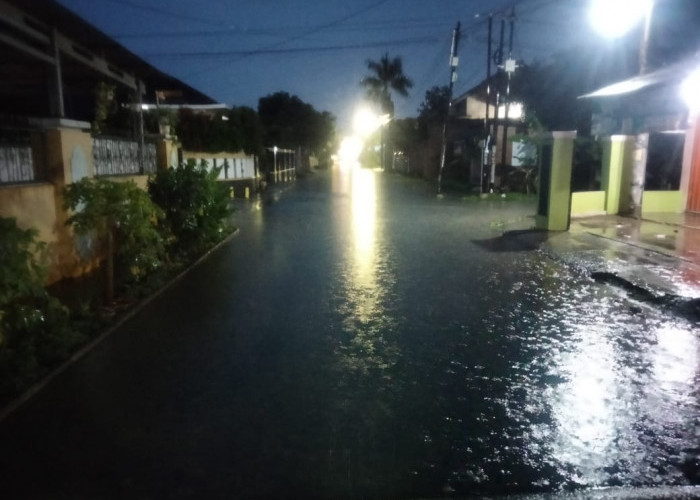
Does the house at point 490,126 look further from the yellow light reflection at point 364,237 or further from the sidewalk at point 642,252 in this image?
the sidewalk at point 642,252

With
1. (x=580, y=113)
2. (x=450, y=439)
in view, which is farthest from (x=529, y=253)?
(x=580, y=113)

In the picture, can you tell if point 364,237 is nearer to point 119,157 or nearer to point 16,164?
point 119,157

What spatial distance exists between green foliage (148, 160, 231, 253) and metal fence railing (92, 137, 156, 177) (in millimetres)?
740

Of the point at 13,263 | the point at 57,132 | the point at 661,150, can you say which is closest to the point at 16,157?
the point at 57,132

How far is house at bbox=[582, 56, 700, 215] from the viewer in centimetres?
1597

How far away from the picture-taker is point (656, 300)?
7.97 metres

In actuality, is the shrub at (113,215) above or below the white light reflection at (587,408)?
above

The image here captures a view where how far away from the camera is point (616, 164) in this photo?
16484mm

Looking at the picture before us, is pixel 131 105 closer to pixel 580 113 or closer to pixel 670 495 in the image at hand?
pixel 670 495

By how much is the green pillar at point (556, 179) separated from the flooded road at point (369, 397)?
5.23 m

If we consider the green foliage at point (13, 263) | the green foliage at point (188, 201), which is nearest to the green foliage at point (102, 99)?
the green foliage at point (188, 201)

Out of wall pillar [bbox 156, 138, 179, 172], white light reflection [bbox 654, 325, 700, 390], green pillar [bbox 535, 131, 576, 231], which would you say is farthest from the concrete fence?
green pillar [bbox 535, 131, 576, 231]

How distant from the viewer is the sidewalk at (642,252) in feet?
28.0

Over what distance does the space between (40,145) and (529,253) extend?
8.66 meters
